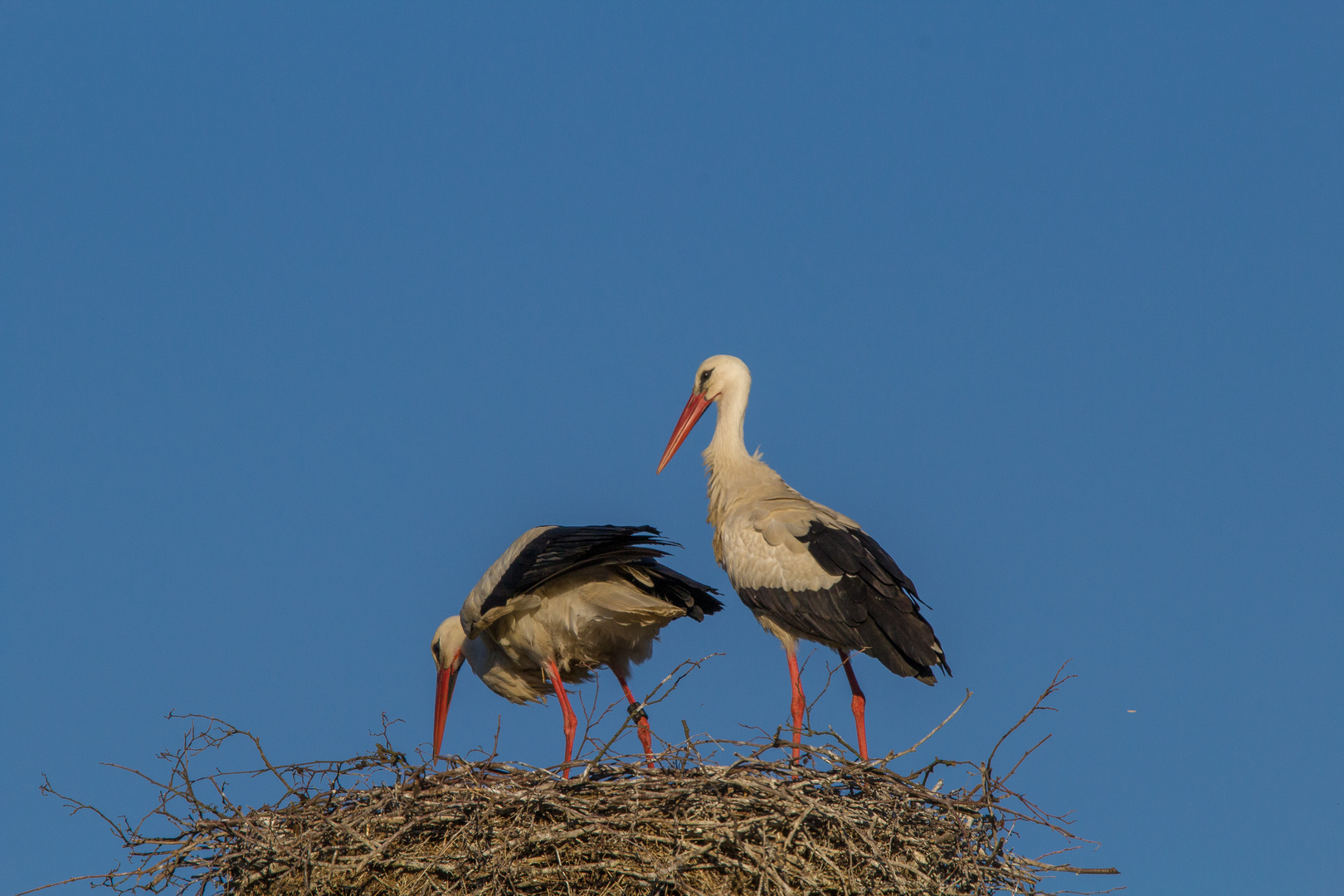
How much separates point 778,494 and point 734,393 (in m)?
0.84

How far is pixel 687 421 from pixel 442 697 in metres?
2.02

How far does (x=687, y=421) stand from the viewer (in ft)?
30.1

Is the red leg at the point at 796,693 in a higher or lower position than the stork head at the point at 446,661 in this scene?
lower

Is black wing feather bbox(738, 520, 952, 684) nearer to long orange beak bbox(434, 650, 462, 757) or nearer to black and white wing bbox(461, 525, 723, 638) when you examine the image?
black and white wing bbox(461, 525, 723, 638)

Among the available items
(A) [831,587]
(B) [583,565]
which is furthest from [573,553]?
(A) [831,587]

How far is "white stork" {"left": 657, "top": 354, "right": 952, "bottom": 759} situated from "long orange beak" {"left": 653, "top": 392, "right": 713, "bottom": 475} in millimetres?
709

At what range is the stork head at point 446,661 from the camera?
8.80 metres

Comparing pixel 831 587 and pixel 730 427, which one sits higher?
pixel 730 427

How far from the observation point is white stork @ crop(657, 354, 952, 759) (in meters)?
7.33

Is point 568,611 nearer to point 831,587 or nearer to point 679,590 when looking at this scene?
point 679,590

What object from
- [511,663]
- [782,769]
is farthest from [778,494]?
[782,769]

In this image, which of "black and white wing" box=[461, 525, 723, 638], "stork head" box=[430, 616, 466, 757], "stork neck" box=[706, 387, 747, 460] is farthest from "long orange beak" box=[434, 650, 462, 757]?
"stork neck" box=[706, 387, 747, 460]

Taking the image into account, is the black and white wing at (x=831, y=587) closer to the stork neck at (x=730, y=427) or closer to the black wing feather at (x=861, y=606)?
the black wing feather at (x=861, y=606)

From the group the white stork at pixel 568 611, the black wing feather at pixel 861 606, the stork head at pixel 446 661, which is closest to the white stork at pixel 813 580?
the black wing feather at pixel 861 606
